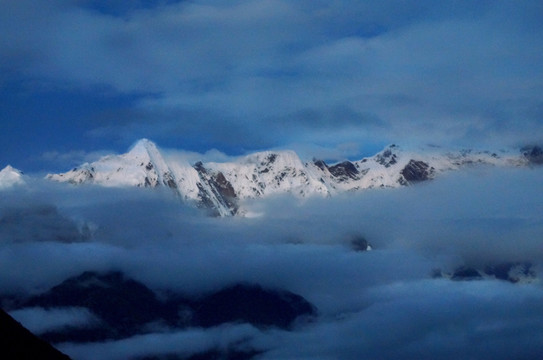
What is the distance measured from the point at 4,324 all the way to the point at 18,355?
10751 mm

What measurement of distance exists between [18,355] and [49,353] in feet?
30.2

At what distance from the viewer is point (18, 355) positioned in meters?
190

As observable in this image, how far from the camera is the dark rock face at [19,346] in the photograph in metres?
189

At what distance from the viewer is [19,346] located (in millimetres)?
193500

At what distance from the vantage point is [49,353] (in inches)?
7790

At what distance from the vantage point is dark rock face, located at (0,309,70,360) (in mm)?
189375

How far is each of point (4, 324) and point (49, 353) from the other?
10.3m

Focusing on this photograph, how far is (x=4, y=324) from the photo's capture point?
19812 centimetres
